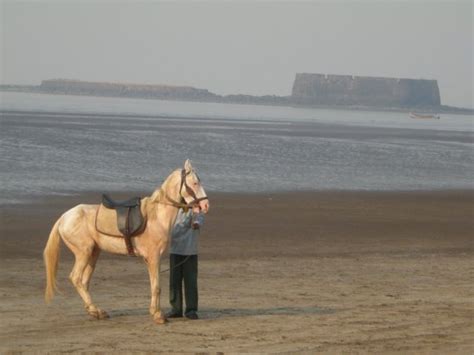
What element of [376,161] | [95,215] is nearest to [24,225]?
[95,215]

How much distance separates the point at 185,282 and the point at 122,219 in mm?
1162

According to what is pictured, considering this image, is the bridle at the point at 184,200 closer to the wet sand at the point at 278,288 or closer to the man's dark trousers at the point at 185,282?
the man's dark trousers at the point at 185,282

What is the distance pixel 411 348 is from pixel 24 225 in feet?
38.7

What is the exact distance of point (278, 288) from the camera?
1602 cm

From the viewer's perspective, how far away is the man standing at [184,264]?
13.6m

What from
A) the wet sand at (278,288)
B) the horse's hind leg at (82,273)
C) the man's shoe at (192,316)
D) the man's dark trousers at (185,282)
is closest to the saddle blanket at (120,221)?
the horse's hind leg at (82,273)

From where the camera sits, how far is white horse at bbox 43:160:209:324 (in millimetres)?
13070

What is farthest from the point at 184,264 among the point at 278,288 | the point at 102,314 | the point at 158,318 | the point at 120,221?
the point at 278,288

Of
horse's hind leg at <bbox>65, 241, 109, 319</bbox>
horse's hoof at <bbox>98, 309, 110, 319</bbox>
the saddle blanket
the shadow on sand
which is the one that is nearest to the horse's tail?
horse's hind leg at <bbox>65, 241, 109, 319</bbox>

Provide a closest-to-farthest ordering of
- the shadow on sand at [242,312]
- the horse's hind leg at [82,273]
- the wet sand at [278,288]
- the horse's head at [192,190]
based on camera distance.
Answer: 1. the wet sand at [278,288]
2. the horse's head at [192,190]
3. the horse's hind leg at [82,273]
4. the shadow on sand at [242,312]

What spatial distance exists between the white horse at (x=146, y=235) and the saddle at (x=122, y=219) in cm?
6

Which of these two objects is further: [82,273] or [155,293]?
[82,273]

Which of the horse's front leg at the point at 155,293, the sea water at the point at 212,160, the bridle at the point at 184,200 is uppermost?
the bridle at the point at 184,200

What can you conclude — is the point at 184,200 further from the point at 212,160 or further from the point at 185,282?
the point at 212,160
